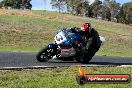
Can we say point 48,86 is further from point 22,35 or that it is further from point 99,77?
point 22,35

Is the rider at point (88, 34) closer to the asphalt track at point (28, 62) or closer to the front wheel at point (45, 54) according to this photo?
the asphalt track at point (28, 62)

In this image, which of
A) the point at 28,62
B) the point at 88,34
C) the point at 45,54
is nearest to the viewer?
the point at 28,62

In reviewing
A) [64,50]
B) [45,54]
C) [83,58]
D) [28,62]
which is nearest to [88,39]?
[83,58]

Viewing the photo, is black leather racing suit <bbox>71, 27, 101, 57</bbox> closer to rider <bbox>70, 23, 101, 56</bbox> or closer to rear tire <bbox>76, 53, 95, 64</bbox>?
rider <bbox>70, 23, 101, 56</bbox>

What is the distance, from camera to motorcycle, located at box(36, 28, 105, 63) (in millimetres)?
14586

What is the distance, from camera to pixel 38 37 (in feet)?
132

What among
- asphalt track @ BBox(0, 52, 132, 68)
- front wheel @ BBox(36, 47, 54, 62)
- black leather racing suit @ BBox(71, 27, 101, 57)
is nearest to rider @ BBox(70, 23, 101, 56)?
black leather racing suit @ BBox(71, 27, 101, 57)

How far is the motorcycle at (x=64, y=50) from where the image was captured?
1459 cm

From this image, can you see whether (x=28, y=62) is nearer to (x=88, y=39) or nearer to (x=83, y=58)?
(x=83, y=58)

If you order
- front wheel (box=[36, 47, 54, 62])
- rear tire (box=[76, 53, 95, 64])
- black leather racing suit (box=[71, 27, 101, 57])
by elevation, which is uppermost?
black leather racing suit (box=[71, 27, 101, 57])

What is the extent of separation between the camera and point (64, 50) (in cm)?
1491

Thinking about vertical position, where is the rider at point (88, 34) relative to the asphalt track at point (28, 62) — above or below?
above

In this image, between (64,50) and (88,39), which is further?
(88,39)

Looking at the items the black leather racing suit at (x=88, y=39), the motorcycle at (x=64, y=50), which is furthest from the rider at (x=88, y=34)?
the motorcycle at (x=64, y=50)
